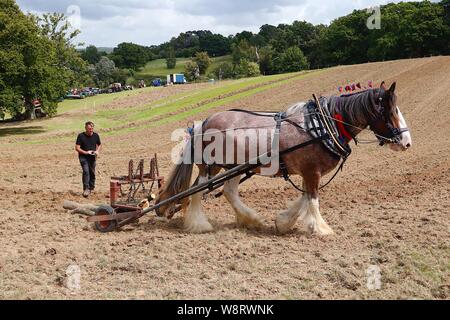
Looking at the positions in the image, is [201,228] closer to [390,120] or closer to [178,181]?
[178,181]

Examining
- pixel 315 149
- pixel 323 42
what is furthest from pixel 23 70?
pixel 323 42

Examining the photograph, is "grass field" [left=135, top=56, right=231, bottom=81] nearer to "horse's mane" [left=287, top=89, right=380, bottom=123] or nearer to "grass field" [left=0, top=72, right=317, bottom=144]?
"grass field" [left=0, top=72, right=317, bottom=144]

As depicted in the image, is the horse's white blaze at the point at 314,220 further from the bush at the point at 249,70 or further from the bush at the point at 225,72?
the bush at the point at 225,72

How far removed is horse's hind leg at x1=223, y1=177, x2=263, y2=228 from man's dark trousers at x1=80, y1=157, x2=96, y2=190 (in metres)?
4.32

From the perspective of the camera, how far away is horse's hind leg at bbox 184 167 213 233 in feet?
26.6

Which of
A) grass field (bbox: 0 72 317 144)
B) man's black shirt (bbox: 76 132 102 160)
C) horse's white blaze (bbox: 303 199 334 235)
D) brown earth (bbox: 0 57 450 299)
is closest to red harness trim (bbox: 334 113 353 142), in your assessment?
horse's white blaze (bbox: 303 199 334 235)

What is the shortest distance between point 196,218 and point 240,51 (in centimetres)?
9267

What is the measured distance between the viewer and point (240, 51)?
98.2 meters

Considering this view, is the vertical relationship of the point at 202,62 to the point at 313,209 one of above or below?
above

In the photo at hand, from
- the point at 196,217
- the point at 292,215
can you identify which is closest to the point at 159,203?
the point at 196,217

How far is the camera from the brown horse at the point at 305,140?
740 centimetres

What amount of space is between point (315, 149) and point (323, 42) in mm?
73190

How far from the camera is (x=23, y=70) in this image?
2725cm
